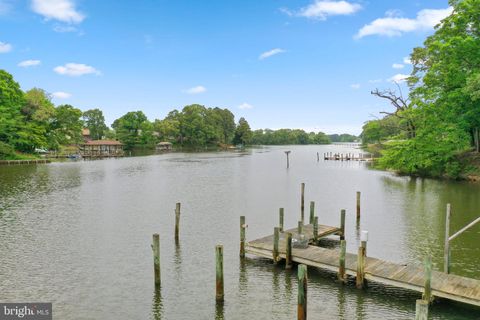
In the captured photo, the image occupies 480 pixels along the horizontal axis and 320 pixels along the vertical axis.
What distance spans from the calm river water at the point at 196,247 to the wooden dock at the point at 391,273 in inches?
25.5

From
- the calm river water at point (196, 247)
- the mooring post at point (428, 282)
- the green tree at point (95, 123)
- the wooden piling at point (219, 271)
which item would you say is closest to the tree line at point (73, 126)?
the green tree at point (95, 123)

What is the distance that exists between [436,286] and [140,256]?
1395 cm

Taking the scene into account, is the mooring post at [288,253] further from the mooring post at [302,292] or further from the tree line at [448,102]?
the tree line at [448,102]

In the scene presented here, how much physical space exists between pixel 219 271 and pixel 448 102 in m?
40.5

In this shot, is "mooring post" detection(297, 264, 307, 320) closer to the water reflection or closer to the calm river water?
the calm river water

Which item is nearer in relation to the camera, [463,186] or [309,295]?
[309,295]

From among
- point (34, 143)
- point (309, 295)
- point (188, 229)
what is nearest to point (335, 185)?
point (188, 229)

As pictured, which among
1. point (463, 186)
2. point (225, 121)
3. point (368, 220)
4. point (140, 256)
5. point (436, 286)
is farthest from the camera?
point (225, 121)

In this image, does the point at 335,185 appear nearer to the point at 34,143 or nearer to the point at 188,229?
the point at 188,229

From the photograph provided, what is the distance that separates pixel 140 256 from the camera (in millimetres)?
20297

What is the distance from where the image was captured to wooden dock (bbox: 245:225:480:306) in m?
13.2

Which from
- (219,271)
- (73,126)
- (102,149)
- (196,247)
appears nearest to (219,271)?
(219,271)

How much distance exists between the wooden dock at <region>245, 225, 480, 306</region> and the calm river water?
647 mm

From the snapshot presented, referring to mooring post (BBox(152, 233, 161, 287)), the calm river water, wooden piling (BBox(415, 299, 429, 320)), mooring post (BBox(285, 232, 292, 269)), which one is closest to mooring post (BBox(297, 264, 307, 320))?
the calm river water
